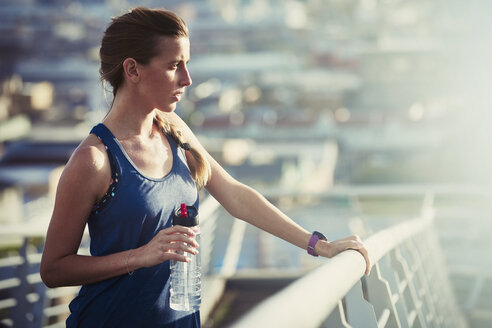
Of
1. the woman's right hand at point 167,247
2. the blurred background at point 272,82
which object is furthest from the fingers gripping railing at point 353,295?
the blurred background at point 272,82

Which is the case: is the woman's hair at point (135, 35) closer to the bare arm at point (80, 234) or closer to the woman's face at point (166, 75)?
the woman's face at point (166, 75)

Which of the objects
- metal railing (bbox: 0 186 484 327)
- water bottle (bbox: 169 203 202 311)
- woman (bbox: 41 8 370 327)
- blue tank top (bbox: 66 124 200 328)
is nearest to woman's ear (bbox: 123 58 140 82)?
woman (bbox: 41 8 370 327)

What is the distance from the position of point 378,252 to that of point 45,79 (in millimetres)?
42911

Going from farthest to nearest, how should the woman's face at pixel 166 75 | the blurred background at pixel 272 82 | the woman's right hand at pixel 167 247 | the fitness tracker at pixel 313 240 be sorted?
the blurred background at pixel 272 82 < the fitness tracker at pixel 313 240 < the woman's face at pixel 166 75 < the woman's right hand at pixel 167 247

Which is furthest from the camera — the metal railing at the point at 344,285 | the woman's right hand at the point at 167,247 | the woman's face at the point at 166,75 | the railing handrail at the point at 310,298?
the woman's face at the point at 166,75

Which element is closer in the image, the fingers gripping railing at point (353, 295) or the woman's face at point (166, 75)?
the fingers gripping railing at point (353, 295)

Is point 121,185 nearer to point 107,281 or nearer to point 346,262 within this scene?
point 107,281

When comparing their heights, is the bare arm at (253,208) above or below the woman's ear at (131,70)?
below

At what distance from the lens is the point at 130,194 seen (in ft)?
4.70

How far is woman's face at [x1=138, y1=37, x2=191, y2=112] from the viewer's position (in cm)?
149

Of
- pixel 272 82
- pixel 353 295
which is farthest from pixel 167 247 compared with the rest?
pixel 272 82

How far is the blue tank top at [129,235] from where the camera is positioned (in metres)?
1.44

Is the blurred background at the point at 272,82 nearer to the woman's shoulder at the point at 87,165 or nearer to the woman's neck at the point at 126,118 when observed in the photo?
the woman's neck at the point at 126,118

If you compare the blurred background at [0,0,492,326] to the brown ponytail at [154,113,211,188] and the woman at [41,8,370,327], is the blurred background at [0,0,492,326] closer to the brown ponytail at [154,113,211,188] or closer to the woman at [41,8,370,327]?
the brown ponytail at [154,113,211,188]
